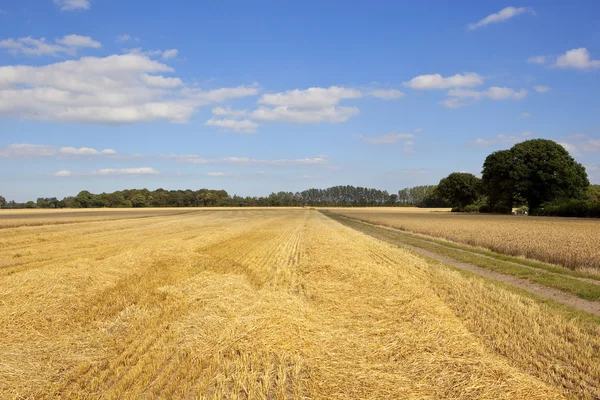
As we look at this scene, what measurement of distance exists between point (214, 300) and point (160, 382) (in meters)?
4.04

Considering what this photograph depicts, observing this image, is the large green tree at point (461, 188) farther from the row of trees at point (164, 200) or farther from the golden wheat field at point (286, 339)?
the golden wheat field at point (286, 339)

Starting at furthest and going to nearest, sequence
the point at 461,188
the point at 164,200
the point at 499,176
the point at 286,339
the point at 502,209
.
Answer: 1. the point at 164,200
2. the point at 461,188
3. the point at 502,209
4. the point at 499,176
5. the point at 286,339

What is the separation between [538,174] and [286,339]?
65.6 metres

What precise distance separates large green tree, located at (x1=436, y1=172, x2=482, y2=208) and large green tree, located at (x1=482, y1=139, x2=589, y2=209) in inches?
1447

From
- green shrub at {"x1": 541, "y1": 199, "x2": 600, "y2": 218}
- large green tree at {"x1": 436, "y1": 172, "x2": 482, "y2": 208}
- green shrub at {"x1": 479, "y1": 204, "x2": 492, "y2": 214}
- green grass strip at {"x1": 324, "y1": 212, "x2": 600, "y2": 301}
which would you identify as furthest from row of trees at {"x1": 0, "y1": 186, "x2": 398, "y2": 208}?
green grass strip at {"x1": 324, "y1": 212, "x2": 600, "y2": 301}

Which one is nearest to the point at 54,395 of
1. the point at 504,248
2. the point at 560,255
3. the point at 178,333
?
the point at 178,333

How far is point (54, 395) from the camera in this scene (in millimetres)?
5559

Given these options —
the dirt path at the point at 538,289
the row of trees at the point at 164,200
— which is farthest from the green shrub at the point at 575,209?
the row of trees at the point at 164,200

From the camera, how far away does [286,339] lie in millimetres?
6996

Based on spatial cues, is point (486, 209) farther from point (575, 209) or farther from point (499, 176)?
point (575, 209)

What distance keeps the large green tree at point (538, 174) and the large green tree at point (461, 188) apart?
36.8m

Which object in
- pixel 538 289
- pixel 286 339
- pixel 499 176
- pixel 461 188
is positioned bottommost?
pixel 538 289

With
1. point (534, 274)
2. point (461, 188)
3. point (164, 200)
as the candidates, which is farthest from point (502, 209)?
point (164, 200)

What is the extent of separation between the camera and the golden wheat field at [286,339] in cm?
563
